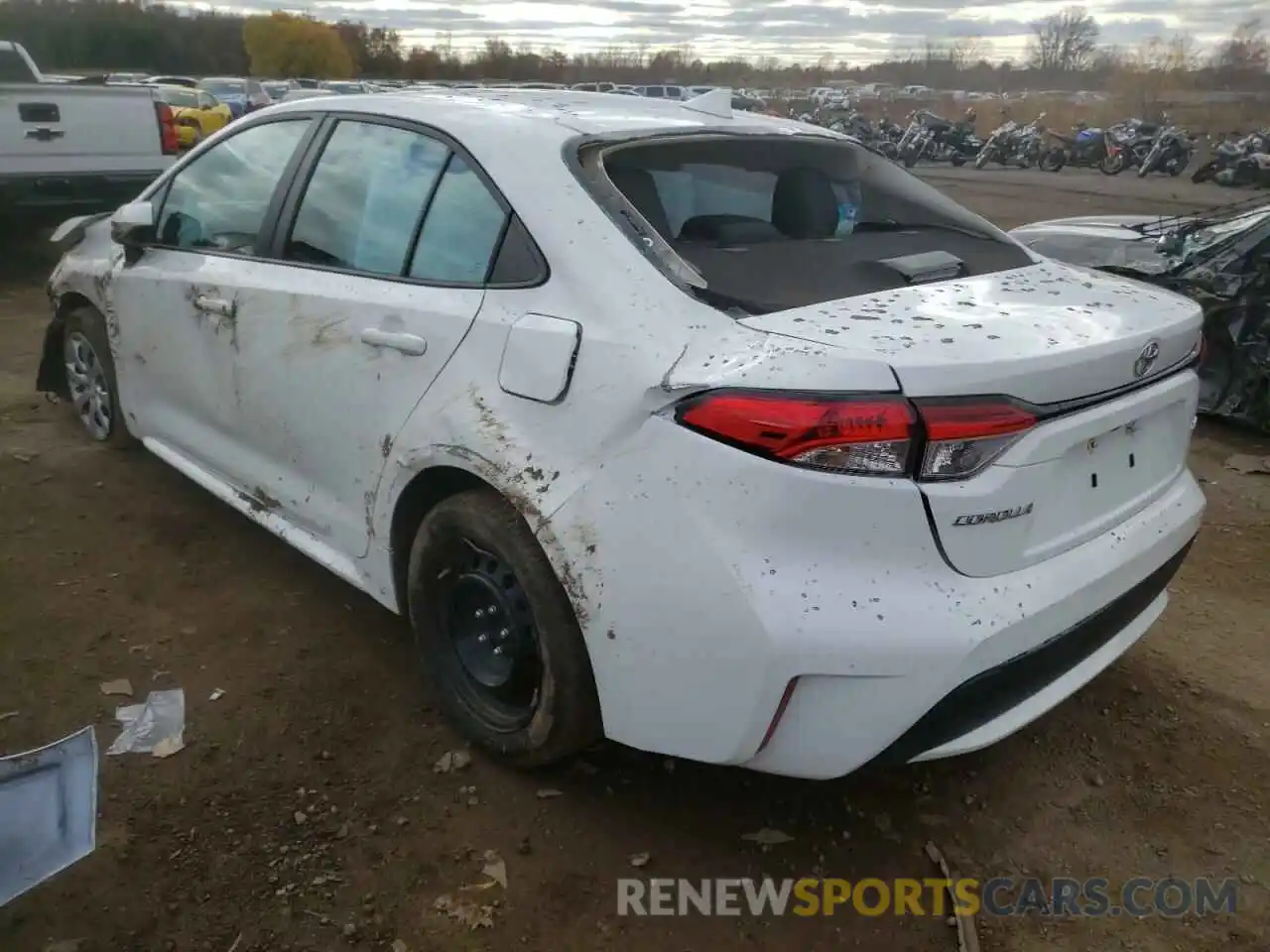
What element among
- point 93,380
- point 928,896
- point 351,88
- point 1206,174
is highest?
point 351,88

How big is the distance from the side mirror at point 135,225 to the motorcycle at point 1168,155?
22797 millimetres

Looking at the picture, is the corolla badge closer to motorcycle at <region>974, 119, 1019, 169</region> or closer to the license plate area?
the license plate area

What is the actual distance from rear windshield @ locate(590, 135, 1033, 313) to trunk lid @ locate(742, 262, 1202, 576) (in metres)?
0.12

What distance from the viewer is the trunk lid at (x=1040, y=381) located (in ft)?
6.27

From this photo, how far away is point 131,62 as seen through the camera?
180 feet

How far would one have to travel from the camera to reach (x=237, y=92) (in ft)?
93.4

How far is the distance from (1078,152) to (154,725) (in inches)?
1022

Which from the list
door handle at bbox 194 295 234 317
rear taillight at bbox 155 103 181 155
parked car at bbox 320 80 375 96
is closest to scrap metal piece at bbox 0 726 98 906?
door handle at bbox 194 295 234 317

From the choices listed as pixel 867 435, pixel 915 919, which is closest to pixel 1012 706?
pixel 915 919

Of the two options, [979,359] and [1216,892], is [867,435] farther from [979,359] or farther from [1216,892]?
[1216,892]

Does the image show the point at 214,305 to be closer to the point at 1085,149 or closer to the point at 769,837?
the point at 769,837

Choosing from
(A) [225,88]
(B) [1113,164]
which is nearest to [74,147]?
(B) [1113,164]

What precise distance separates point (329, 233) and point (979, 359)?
6.49 ft

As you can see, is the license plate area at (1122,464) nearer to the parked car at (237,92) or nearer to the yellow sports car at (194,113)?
the yellow sports car at (194,113)
